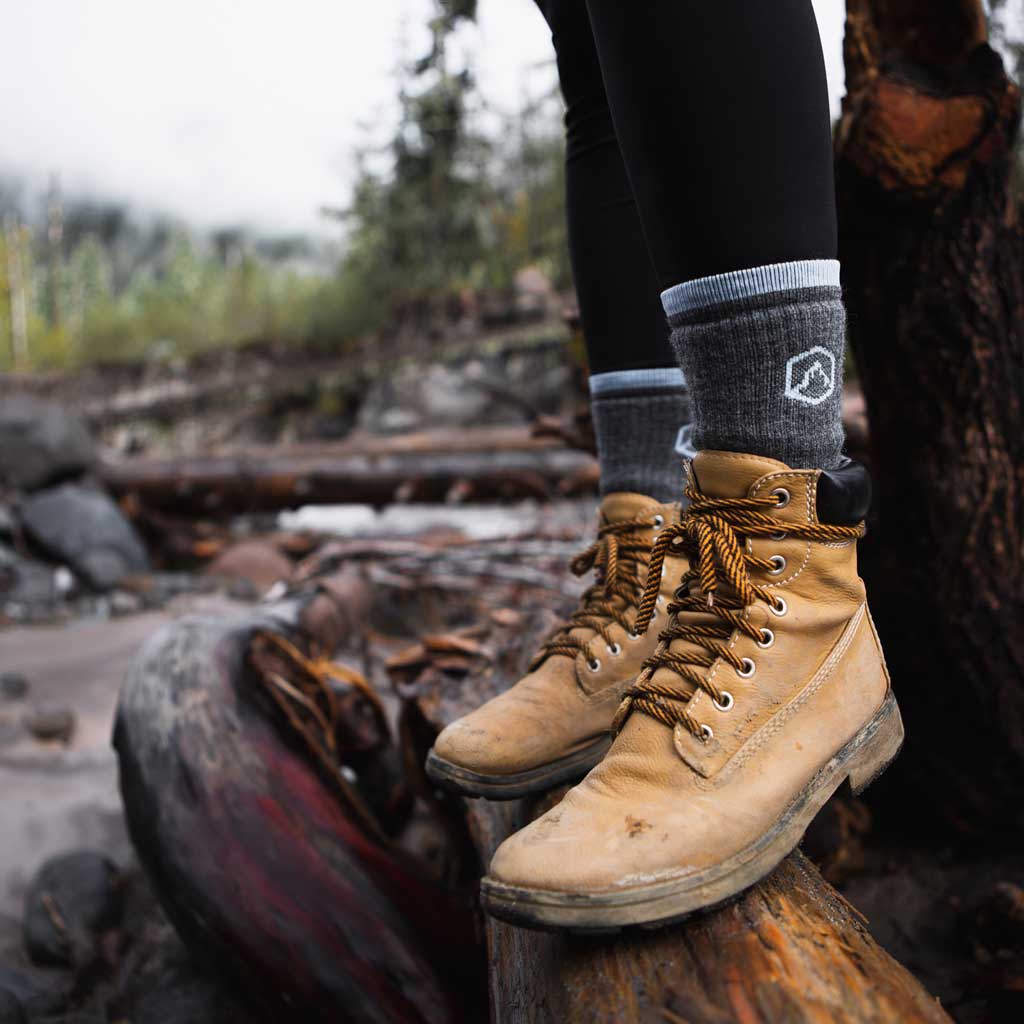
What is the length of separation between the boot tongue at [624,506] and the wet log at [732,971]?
512 mm

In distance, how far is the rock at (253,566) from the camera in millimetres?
5152

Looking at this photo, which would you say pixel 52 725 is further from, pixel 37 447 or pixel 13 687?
pixel 37 447

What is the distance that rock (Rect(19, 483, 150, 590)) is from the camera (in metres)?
5.50

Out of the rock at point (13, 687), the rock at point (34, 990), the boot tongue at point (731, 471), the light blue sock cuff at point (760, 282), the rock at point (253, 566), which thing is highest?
the light blue sock cuff at point (760, 282)

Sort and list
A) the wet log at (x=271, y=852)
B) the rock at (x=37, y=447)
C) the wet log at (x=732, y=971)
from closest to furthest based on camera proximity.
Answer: the wet log at (x=732, y=971) < the wet log at (x=271, y=852) < the rock at (x=37, y=447)

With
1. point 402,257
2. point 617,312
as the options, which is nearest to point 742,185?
point 617,312

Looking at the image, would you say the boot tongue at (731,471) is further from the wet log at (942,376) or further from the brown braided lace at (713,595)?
the wet log at (942,376)

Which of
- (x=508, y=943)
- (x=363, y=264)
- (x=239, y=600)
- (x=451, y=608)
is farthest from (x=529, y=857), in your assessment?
(x=363, y=264)

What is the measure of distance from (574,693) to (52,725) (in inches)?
77.6

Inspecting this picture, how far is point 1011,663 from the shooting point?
1648mm

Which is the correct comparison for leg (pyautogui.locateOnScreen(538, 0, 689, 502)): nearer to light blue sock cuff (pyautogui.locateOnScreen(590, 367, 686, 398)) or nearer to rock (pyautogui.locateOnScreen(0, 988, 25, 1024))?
light blue sock cuff (pyautogui.locateOnScreen(590, 367, 686, 398))

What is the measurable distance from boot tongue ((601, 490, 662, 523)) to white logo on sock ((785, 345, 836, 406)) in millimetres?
341

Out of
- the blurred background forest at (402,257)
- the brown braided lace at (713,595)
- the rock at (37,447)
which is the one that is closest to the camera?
the brown braided lace at (713,595)

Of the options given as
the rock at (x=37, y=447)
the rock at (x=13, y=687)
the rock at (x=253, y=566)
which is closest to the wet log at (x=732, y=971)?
the rock at (x=13, y=687)
